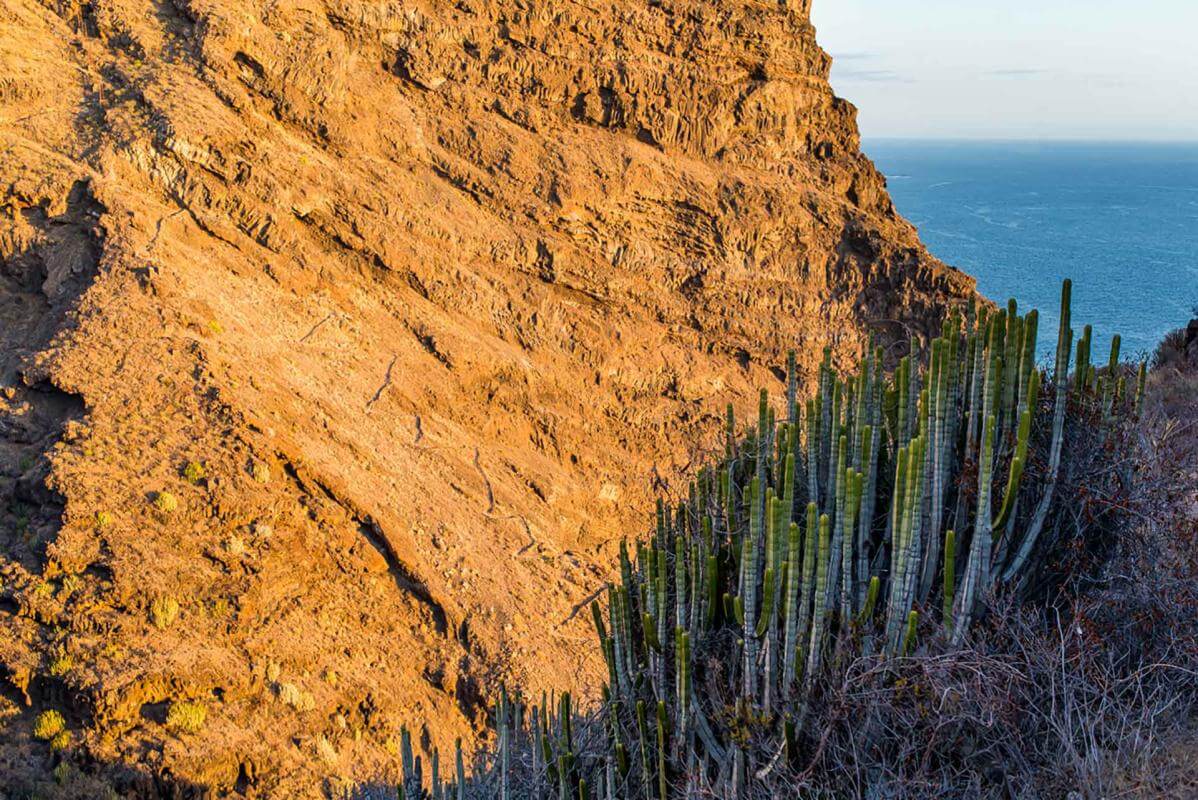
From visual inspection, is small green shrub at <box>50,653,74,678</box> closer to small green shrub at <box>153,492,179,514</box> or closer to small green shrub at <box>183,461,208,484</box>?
small green shrub at <box>153,492,179,514</box>

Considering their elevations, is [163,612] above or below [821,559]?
below

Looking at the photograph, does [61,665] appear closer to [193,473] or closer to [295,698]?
[295,698]

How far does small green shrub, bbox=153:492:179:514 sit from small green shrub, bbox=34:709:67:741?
2744mm

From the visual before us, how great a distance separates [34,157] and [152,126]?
75.9 inches

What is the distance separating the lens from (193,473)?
12.9 m

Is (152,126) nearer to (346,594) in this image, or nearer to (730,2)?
(346,594)

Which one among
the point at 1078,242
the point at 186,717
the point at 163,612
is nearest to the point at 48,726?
the point at 186,717

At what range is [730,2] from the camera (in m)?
22.0

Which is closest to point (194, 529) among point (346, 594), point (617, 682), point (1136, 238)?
point (346, 594)

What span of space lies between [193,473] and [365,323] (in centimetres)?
540

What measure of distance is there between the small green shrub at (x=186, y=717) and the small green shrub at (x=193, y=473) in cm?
300

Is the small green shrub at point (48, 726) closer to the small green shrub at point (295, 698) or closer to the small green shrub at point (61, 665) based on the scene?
the small green shrub at point (61, 665)

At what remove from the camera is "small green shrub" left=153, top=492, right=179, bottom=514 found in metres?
12.5

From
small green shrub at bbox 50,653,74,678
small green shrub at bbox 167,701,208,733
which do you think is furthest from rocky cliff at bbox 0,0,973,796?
small green shrub at bbox 167,701,208,733
